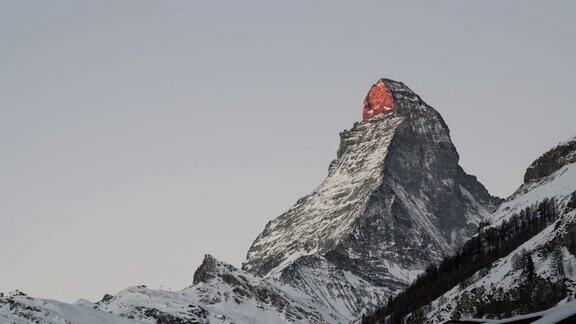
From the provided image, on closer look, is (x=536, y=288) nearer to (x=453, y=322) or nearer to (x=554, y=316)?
(x=453, y=322)

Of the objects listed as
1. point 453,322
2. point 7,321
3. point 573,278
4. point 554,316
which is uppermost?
point 7,321

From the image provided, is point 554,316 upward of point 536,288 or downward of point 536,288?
downward

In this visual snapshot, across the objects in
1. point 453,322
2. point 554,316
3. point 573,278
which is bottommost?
point 554,316

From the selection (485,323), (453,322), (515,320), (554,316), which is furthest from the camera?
(453,322)

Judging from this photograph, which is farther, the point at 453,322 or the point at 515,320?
the point at 453,322

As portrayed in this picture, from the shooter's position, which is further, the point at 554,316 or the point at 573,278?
the point at 573,278

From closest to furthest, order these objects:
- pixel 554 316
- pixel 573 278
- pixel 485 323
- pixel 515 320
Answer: pixel 554 316, pixel 515 320, pixel 485 323, pixel 573 278

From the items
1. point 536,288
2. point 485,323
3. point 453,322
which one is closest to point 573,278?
point 536,288

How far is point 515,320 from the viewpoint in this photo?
66188mm

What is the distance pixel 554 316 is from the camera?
54469mm

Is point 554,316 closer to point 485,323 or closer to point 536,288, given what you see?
point 485,323

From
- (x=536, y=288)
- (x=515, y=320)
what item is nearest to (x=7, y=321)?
(x=536, y=288)

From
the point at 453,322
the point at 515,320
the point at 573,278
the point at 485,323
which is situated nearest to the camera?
the point at 515,320

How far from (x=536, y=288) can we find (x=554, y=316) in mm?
147981
